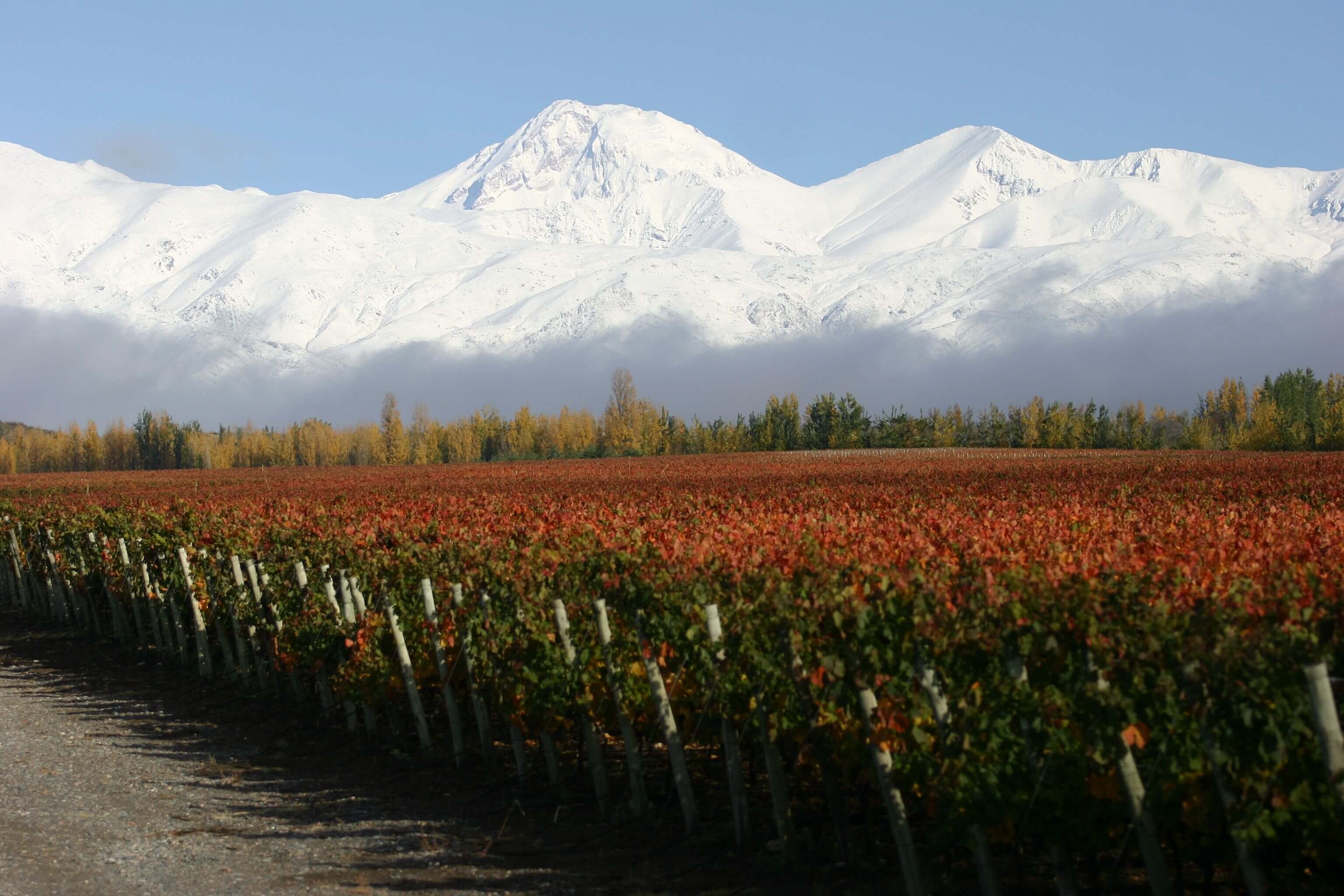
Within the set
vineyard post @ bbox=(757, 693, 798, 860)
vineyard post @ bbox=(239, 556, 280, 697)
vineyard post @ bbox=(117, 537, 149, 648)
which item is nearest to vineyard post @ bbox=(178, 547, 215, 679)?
vineyard post @ bbox=(239, 556, 280, 697)

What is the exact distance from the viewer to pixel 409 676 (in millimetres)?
10727

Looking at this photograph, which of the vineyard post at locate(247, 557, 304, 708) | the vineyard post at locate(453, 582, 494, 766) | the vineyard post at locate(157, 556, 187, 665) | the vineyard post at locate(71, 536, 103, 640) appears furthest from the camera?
the vineyard post at locate(71, 536, 103, 640)

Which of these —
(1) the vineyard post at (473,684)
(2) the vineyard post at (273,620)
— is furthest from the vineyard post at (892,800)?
(2) the vineyard post at (273,620)

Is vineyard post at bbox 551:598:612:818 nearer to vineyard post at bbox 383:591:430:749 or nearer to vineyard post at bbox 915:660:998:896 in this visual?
vineyard post at bbox 383:591:430:749

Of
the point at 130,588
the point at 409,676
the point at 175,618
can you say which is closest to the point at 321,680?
the point at 409,676

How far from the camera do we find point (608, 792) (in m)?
8.85

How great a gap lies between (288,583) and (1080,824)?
9.74 m

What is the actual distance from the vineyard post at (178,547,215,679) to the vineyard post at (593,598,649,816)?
8.91 m

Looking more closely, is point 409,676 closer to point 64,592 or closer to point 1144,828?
point 1144,828

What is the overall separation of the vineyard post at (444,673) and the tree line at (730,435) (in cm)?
10442

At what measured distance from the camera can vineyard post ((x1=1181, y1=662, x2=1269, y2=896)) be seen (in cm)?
491

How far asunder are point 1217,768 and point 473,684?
642 cm

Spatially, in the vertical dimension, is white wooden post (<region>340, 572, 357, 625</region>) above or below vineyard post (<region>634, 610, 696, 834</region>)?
above

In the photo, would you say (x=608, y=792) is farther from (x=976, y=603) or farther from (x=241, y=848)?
(x=976, y=603)
